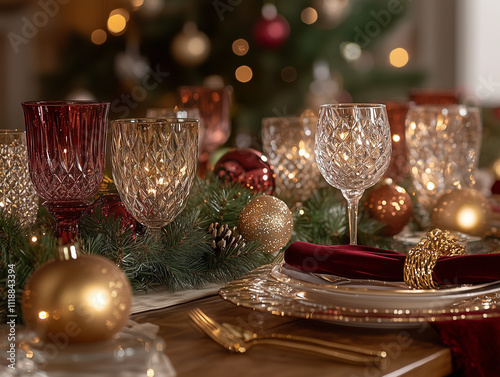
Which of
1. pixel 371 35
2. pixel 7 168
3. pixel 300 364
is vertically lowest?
pixel 300 364

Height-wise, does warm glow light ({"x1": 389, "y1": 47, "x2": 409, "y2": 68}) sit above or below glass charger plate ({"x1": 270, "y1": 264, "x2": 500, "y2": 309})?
above

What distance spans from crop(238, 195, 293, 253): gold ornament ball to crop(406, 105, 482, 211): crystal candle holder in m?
0.34

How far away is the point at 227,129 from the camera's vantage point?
1.54 m

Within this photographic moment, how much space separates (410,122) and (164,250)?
1.81 feet

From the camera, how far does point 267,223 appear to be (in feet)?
3.17

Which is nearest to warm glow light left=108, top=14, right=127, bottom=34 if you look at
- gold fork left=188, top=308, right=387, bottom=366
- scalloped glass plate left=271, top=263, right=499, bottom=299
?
scalloped glass plate left=271, top=263, right=499, bottom=299

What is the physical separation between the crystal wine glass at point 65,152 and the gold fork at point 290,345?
256 millimetres

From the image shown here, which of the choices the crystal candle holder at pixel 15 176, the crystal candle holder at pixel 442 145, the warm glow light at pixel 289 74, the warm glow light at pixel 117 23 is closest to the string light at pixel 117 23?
the warm glow light at pixel 117 23

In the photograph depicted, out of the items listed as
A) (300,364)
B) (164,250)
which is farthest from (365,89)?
(300,364)

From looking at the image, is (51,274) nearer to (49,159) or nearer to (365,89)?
(49,159)

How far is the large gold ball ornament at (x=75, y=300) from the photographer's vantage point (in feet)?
1.90

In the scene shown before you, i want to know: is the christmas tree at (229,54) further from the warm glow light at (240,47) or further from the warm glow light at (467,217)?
the warm glow light at (467,217)
